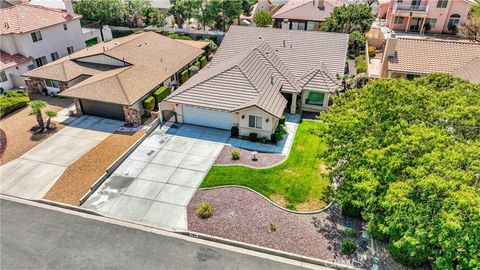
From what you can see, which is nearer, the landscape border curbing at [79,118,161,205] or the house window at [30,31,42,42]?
the landscape border curbing at [79,118,161,205]

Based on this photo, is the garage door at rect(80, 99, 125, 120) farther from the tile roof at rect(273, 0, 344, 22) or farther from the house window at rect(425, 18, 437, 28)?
the house window at rect(425, 18, 437, 28)

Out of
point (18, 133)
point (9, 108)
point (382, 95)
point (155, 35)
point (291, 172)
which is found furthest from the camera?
point (155, 35)

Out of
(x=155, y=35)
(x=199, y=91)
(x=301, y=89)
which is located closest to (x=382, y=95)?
(x=301, y=89)

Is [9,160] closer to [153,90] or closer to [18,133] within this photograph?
[18,133]

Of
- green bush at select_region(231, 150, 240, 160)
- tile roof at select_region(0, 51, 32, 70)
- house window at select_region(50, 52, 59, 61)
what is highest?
tile roof at select_region(0, 51, 32, 70)

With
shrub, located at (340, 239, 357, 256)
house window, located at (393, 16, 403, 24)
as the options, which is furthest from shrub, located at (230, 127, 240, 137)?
house window, located at (393, 16, 403, 24)

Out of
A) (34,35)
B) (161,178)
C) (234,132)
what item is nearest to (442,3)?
(234,132)
